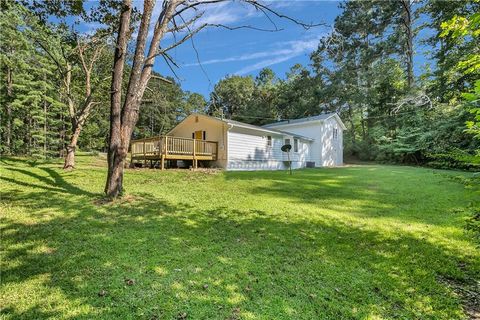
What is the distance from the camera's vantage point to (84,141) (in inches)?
1068

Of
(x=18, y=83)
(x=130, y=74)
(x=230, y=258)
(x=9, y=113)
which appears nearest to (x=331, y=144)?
(x=130, y=74)

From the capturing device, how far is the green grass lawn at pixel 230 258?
2.83 meters

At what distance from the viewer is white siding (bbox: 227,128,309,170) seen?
16281 mm

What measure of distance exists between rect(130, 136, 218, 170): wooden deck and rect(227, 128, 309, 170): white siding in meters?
1.19

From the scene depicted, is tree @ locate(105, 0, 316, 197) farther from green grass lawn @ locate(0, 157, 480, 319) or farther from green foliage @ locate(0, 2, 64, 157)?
green foliage @ locate(0, 2, 64, 157)

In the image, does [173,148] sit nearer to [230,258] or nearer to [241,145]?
[241,145]

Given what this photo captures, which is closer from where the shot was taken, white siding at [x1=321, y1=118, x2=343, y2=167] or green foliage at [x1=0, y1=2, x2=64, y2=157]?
green foliage at [x1=0, y1=2, x2=64, y2=157]

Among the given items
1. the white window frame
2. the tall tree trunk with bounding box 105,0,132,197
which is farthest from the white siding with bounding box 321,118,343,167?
the tall tree trunk with bounding box 105,0,132,197

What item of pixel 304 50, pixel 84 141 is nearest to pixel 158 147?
pixel 304 50

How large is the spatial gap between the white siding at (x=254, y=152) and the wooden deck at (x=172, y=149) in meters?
1.19

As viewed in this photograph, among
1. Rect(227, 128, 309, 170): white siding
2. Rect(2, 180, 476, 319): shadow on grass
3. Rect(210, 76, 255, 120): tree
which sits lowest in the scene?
Rect(2, 180, 476, 319): shadow on grass

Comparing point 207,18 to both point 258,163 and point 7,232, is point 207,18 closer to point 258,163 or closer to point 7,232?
point 7,232

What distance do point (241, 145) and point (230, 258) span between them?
42.7 feet

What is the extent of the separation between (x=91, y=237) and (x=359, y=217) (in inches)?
218
